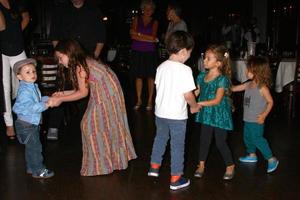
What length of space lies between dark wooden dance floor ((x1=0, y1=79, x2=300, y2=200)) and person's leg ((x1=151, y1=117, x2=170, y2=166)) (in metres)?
0.19

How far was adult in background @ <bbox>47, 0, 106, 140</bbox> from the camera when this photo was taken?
4555 millimetres

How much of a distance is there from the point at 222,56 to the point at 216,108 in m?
0.39

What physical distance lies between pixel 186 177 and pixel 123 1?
10184 millimetres

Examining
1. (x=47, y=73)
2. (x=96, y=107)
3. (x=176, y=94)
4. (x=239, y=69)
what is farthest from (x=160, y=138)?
(x=239, y=69)

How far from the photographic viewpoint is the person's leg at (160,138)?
10.6 ft

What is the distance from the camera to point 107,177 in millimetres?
3418

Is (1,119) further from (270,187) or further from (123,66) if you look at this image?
(123,66)

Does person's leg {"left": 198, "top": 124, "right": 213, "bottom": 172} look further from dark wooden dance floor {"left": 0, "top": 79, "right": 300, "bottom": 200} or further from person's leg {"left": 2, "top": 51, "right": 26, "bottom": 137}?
person's leg {"left": 2, "top": 51, "right": 26, "bottom": 137}

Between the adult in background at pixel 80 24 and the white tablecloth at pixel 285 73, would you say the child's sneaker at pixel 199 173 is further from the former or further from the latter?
the white tablecloth at pixel 285 73

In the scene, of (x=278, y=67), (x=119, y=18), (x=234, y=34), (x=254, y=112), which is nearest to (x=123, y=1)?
(x=119, y=18)

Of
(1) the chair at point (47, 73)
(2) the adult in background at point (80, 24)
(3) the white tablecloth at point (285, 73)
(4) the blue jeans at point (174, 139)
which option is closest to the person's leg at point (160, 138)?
(4) the blue jeans at point (174, 139)

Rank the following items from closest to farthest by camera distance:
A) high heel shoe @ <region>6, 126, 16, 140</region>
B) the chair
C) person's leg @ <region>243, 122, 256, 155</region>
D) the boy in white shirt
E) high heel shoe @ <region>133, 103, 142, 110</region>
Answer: the boy in white shirt < person's leg @ <region>243, 122, 256, 155</region> < high heel shoe @ <region>6, 126, 16, 140</region> < the chair < high heel shoe @ <region>133, 103, 142, 110</region>

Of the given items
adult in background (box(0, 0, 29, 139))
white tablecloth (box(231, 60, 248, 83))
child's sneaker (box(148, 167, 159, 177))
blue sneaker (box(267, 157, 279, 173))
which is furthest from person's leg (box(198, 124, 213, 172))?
white tablecloth (box(231, 60, 248, 83))

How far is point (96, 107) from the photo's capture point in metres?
3.35
